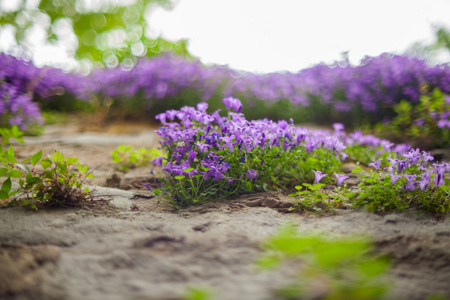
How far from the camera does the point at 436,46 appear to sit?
6.53 metres

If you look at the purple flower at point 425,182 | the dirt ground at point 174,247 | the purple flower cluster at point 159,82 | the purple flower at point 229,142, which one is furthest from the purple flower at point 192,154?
the purple flower cluster at point 159,82

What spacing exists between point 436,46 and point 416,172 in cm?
568

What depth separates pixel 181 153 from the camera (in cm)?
238

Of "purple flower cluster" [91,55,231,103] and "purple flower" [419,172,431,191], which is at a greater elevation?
"purple flower cluster" [91,55,231,103]

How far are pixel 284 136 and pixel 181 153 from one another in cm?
80

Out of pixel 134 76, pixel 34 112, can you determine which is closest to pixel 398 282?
pixel 34 112

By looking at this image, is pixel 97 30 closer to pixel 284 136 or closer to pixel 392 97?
pixel 392 97

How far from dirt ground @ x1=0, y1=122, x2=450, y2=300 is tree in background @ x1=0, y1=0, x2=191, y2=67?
10.7 metres

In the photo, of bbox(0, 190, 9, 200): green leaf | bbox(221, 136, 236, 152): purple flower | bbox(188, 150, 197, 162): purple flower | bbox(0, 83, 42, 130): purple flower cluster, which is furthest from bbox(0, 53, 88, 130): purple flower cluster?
bbox(221, 136, 236, 152): purple flower

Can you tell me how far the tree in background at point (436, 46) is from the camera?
623 centimetres

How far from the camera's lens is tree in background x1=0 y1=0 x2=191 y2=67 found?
11859mm

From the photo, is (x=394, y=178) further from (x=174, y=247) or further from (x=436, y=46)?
(x=436, y=46)

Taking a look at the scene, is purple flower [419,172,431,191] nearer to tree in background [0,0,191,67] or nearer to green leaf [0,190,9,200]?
green leaf [0,190,9,200]

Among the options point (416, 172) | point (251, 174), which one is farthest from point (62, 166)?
point (416, 172)
